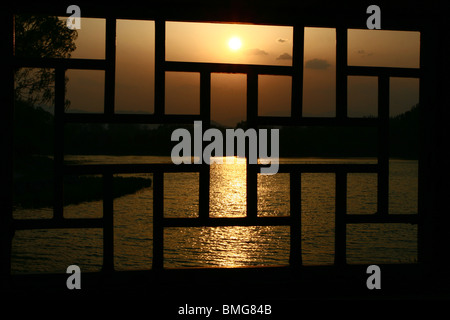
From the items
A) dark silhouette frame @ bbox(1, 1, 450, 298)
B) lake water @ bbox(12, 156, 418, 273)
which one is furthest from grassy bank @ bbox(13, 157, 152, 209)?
dark silhouette frame @ bbox(1, 1, 450, 298)

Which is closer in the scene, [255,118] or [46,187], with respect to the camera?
[255,118]

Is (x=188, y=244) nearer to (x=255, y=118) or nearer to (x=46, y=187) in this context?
(x=46, y=187)

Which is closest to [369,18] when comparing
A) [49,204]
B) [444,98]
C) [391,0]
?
[391,0]

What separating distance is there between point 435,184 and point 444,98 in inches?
23.2

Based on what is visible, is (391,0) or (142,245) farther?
(142,245)

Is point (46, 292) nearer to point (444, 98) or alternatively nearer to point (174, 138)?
point (174, 138)

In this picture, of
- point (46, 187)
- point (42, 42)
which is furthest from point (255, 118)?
point (46, 187)

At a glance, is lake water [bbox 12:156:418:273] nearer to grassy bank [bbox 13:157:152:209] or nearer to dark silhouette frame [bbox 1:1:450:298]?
grassy bank [bbox 13:157:152:209]

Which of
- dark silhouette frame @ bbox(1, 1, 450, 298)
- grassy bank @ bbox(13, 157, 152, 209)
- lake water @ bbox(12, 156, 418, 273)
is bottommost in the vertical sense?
lake water @ bbox(12, 156, 418, 273)

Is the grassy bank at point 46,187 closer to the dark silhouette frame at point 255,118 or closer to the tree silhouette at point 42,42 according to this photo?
the tree silhouette at point 42,42

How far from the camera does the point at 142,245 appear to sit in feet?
40.5

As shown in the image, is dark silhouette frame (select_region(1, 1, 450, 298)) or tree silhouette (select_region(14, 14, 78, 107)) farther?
tree silhouette (select_region(14, 14, 78, 107))

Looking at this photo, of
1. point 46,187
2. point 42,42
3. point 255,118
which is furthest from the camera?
point 46,187

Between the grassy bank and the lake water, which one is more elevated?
the grassy bank
